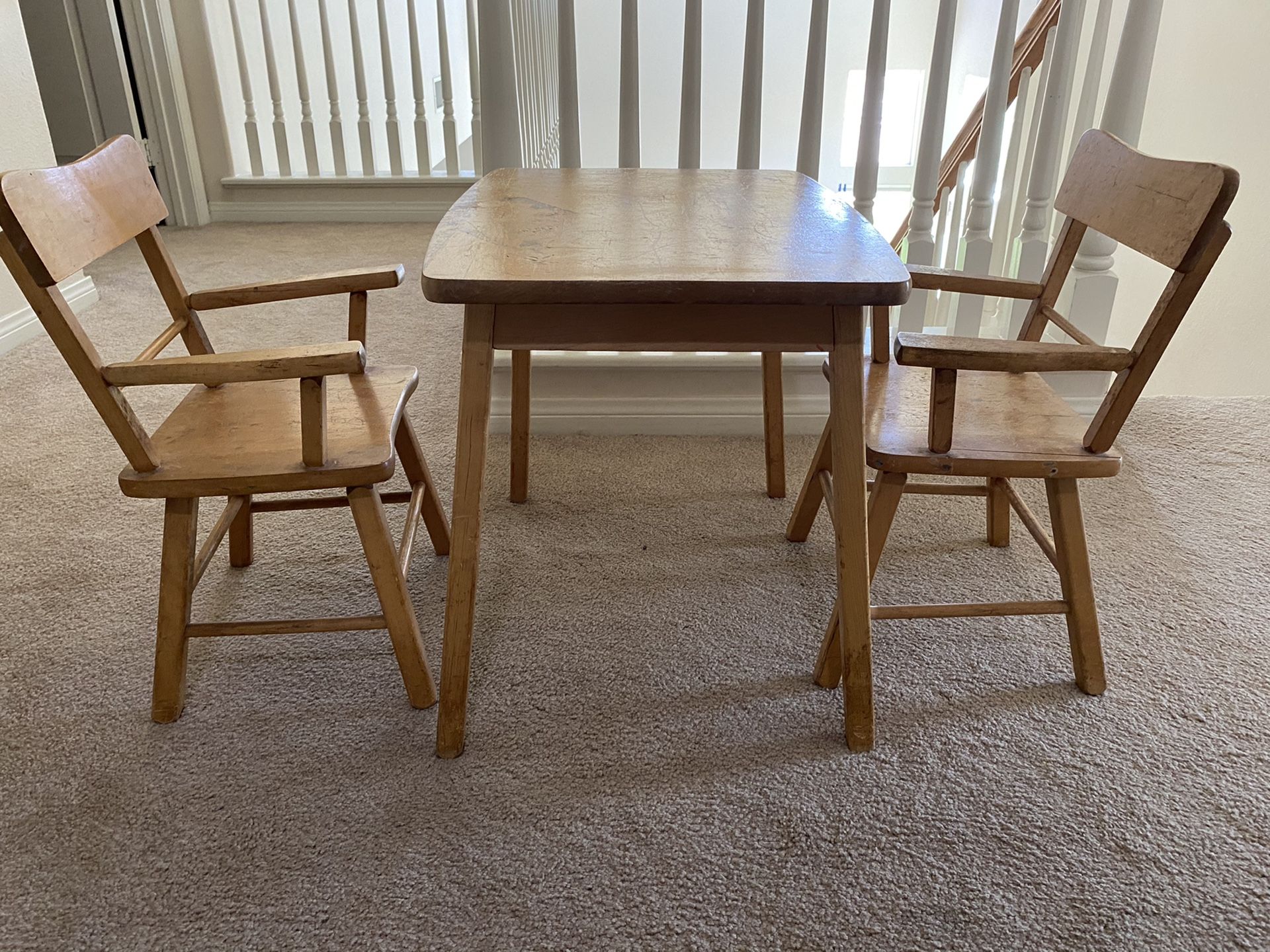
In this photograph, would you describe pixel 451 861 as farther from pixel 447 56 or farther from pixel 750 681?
pixel 447 56

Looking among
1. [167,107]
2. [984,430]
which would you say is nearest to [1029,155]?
[984,430]

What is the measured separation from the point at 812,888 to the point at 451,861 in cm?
42

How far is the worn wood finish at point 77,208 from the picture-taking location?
3.32ft

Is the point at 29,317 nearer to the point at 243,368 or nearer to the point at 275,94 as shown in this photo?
the point at 275,94

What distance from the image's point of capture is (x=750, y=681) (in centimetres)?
138

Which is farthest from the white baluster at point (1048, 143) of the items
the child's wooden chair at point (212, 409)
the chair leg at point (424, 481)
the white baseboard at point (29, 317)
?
the white baseboard at point (29, 317)

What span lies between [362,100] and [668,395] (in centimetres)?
277

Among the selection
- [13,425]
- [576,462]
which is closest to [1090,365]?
[576,462]

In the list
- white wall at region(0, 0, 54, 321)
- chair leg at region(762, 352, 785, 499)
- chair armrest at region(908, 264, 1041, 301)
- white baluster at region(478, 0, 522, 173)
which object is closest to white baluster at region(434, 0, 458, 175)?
white wall at region(0, 0, 54, 321)

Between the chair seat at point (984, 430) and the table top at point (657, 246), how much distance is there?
0.24 m

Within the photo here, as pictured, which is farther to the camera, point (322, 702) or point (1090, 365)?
point (322, 702)

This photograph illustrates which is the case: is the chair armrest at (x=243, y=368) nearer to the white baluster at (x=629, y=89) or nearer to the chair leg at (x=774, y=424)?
the chair leg at (x=774, y=424)

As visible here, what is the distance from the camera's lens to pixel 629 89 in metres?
1.92

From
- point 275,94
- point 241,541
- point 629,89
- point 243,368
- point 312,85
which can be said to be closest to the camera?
point 243,368
